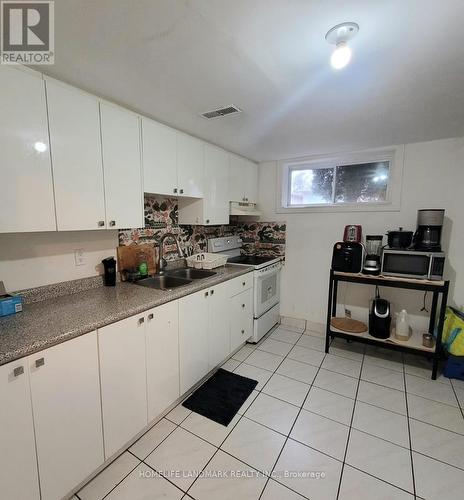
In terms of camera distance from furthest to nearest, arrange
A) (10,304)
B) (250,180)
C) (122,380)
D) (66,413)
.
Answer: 1. (250,180)
2. (122,380)
3. (10,304)
4. (66,413)

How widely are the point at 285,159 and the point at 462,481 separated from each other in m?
3.22

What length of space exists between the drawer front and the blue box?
1.59 m

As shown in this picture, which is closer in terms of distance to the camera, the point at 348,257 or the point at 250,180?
the point at 348,257

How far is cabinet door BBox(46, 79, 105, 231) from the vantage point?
4.64 feet

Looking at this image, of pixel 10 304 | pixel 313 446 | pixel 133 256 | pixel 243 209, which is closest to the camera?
pixel 10 304

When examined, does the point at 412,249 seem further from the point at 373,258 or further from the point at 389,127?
the point at 389,127

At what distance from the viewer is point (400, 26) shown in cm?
104

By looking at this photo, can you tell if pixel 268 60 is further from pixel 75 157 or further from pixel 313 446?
pixel 313 446

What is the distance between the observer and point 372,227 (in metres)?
2.92

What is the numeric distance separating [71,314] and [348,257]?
248cm

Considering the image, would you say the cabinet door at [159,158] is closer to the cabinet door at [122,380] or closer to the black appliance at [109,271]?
the black appliance at [109,271]

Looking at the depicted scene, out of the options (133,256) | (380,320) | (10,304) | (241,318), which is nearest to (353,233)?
(380,320)

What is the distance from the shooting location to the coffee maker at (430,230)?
2.39 metres

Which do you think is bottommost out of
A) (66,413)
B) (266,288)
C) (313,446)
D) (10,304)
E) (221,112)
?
(313,446)
